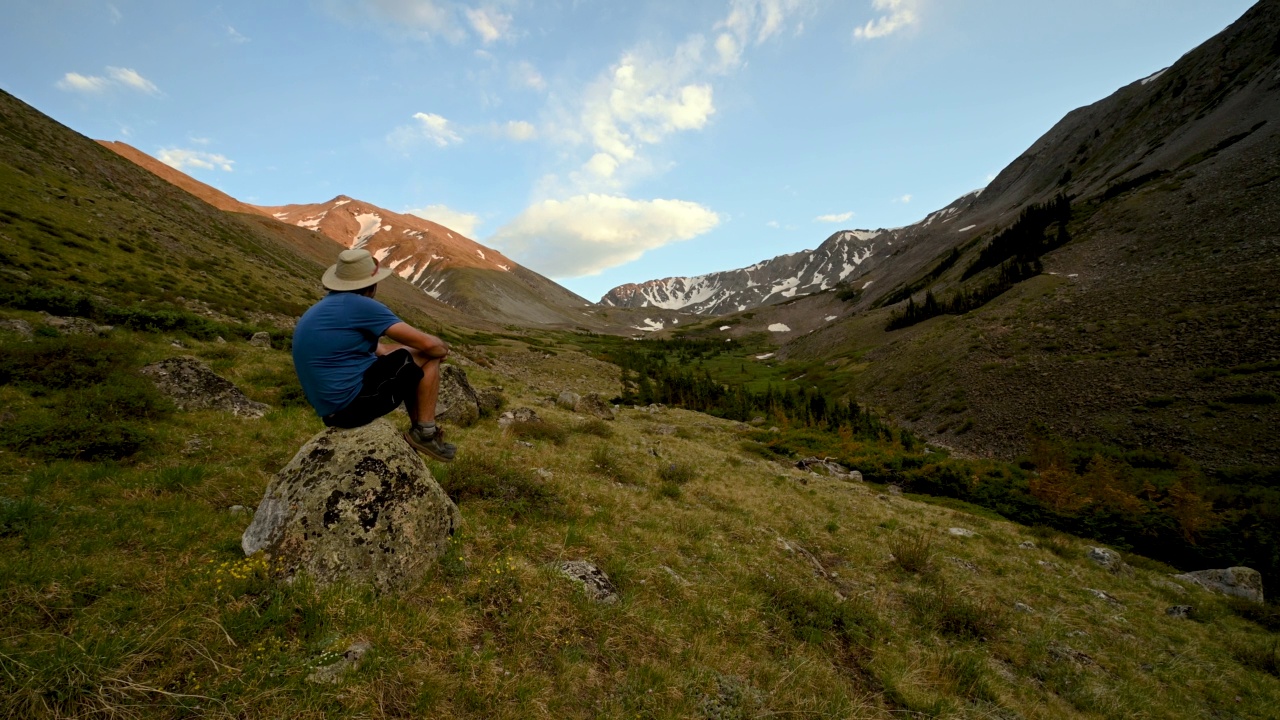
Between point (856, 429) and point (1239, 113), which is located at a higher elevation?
point (1239, 113)

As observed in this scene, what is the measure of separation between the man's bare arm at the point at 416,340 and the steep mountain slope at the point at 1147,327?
44.1 m

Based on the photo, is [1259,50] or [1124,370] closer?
[1124,370]

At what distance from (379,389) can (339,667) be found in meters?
3.21

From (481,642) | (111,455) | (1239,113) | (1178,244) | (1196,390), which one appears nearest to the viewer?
(481,642)

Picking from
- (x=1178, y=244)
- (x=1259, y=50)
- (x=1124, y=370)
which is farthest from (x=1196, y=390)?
(x=1259, y=50)

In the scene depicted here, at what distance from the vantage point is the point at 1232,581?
17562mm

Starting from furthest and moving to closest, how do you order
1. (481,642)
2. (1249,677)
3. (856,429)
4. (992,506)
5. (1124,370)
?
1. (856,429)
2. (1124,370)
3. (992,506)
4. (1249,677)
5. (481,642)

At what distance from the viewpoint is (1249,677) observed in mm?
10906

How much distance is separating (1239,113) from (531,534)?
145 m

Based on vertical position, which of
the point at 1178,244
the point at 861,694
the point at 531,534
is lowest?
the point at 861,694

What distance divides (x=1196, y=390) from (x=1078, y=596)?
34.1 m

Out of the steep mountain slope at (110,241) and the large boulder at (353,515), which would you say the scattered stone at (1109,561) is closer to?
the large boulder at (353,515)

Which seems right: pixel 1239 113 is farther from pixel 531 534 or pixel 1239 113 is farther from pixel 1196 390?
pixel 531 534

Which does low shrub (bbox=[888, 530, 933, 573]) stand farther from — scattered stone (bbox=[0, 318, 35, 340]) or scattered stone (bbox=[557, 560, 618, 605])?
scattered stone (bbox=[0, 318, 35, 340])
